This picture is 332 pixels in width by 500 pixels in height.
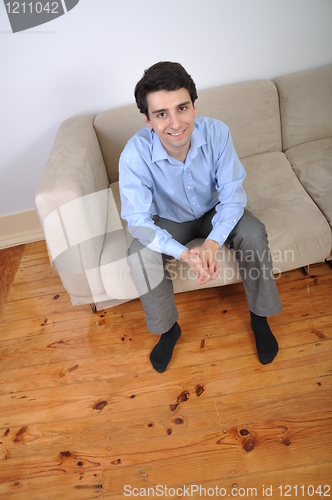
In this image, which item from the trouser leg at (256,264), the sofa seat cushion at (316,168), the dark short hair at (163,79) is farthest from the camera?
the sofa seat cushion at (316,168)

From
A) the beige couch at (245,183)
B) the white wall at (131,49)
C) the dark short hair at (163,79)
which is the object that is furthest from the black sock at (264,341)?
the white wall at (131,49)

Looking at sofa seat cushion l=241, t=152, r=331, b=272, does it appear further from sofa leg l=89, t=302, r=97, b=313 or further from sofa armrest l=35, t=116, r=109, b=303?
sofa leg l=89, t=302, r=97, b=313

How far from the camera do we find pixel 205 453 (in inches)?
47.7

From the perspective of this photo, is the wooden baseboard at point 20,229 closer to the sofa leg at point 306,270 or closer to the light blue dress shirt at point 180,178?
the light blue dress shirt at point 180,178

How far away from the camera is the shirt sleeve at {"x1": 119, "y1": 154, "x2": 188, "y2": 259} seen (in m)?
1.40

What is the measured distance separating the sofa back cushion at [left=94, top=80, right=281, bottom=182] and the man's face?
597 mm

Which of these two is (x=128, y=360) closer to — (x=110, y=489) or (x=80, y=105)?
(x=110, y=489)

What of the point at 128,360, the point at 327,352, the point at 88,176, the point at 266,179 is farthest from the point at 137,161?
the point at 327,352

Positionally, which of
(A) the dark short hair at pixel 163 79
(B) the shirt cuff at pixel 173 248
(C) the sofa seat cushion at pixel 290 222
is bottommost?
(C) the sofa seat cushion at pixel 290 222

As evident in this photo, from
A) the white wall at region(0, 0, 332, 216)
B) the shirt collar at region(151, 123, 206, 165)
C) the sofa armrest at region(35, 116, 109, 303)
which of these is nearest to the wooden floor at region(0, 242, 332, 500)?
the sofa armrest at region(35, 116, 109, 303)

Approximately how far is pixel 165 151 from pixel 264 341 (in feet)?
2.70

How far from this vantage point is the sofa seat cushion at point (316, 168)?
1645mm

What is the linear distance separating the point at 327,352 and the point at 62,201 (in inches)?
45.3

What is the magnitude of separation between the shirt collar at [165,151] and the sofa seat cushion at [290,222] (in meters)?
0.40
